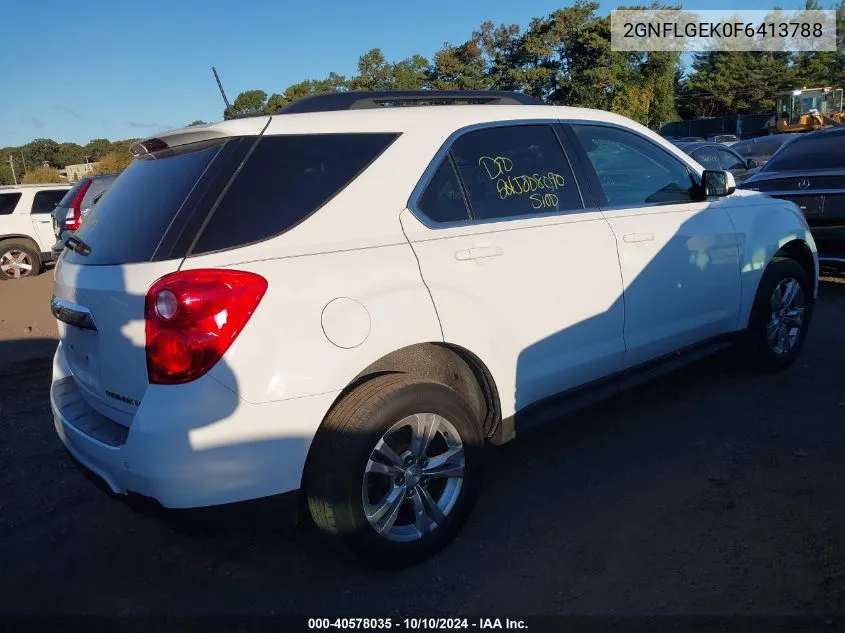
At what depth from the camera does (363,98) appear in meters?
3.16

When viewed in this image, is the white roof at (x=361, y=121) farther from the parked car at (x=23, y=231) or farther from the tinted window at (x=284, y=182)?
the parked car at (x=23, y=231)

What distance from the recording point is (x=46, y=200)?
13.2 metres

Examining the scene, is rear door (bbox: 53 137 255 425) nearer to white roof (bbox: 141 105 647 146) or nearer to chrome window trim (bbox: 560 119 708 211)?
white roof (bbox: 141 105 647 146)

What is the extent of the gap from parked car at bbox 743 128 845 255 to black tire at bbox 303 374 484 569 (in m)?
5.73

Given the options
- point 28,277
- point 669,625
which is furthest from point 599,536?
point 28,277

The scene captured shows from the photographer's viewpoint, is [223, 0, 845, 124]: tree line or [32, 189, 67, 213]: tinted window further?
[223, 0, 845, 124]: tree line

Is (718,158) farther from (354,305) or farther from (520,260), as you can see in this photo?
(354,305)

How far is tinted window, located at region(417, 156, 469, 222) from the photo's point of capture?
9.73 feet

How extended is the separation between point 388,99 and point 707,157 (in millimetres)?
9106

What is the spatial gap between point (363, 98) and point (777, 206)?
309 cm

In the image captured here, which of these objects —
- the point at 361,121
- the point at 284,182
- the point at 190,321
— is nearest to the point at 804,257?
the point at 361,121

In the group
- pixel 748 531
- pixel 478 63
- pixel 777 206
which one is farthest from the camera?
pixel 478 63

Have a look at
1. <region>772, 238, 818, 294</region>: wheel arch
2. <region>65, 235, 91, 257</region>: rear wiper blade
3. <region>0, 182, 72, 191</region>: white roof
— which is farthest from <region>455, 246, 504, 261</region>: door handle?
<region>0, 182, 72, 191</region>: white roof

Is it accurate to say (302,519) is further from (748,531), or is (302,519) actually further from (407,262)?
A: (748,531)
